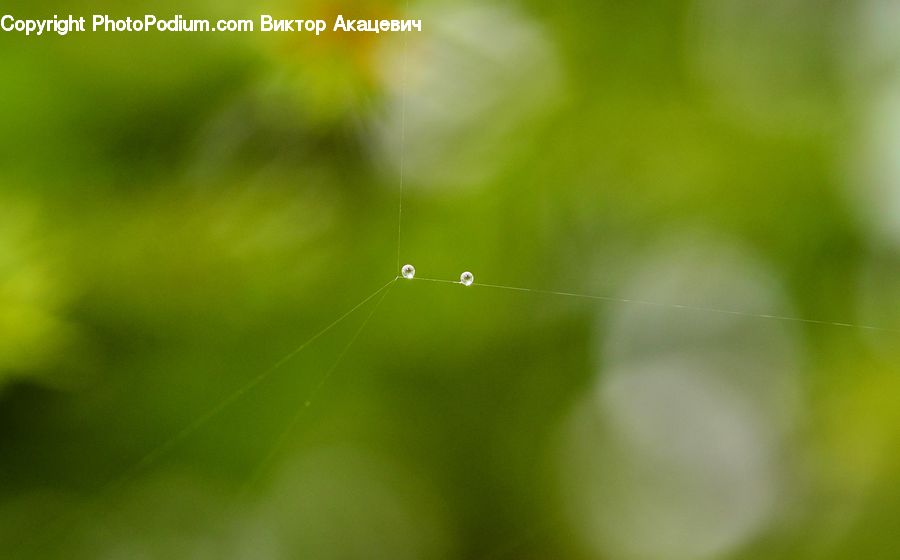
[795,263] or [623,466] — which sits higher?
[795,263]

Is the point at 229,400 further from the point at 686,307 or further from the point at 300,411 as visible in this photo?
the point at 686,307

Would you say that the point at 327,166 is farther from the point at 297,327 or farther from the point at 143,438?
the point at 143,438

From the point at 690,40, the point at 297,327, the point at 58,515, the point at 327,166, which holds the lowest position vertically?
the point at 58,515

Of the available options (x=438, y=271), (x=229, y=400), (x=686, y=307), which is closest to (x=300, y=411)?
(x=229, y=400)

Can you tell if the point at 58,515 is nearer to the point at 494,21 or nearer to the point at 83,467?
the point at 83,467

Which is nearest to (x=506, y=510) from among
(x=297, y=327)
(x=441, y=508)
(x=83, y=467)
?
(x=441, y=508)

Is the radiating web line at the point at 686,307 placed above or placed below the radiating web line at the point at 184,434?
above

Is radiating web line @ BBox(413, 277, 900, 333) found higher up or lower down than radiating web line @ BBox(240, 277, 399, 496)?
higher up
